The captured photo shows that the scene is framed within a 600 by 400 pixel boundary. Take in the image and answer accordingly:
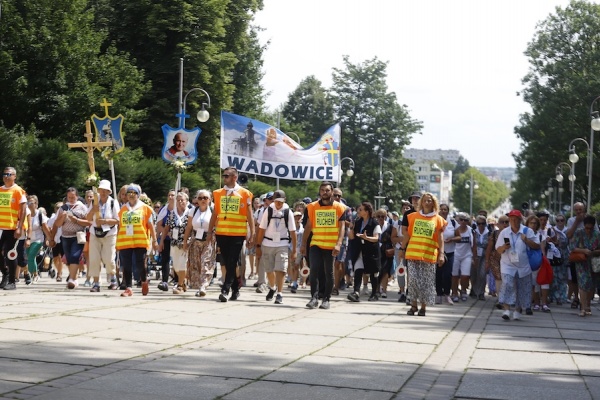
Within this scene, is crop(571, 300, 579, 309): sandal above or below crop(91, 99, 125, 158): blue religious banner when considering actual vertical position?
below

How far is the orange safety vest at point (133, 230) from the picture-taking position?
15547 millimetres

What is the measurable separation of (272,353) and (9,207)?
8.01 metres

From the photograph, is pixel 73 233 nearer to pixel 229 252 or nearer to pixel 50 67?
pixel 229 252

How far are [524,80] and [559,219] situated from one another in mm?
50009

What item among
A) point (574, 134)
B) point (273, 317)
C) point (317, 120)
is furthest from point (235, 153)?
point (317, 120)

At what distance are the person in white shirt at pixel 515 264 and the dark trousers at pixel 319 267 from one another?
2.53 metres

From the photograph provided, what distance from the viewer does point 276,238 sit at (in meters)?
16.5

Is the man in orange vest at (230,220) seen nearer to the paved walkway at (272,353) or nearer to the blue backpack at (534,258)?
the paved walkway at (272,353)

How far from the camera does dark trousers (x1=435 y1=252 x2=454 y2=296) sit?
18.5 metres

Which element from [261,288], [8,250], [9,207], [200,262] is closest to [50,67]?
[261,288]

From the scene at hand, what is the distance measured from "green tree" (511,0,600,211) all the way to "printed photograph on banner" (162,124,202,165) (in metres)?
43.0

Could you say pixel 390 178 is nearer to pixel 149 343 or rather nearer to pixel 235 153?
pixel 235 153

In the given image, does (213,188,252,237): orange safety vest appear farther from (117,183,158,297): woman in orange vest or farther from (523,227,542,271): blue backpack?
(523,227,542,271): blue backpack

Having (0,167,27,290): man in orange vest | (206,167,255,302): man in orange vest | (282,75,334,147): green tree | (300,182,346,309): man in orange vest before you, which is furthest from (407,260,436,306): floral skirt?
(282,75,334,147): green tree
